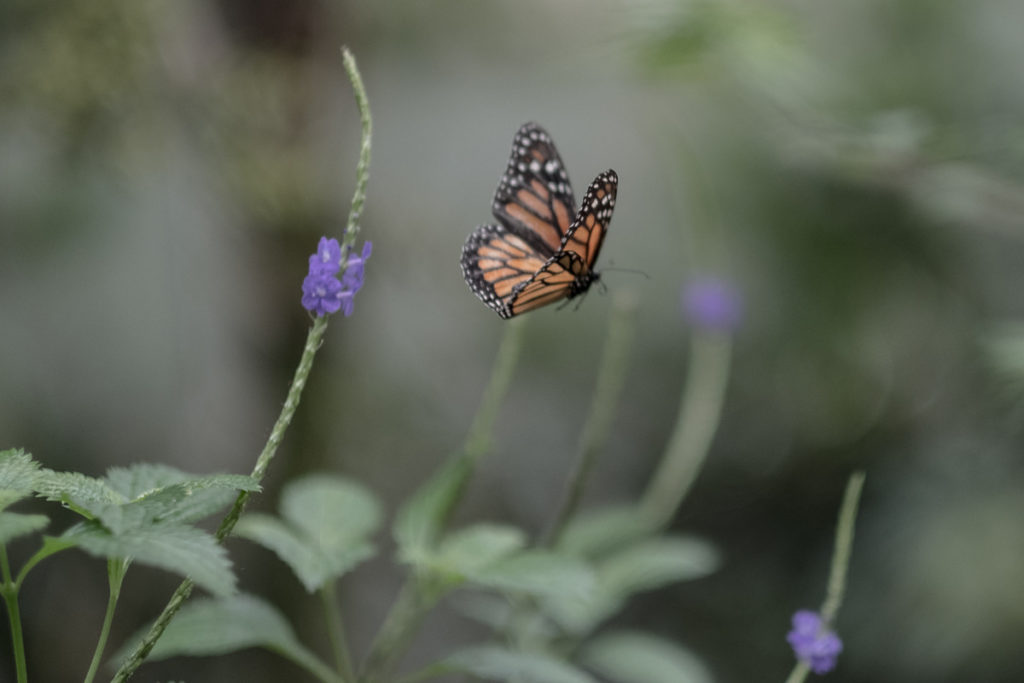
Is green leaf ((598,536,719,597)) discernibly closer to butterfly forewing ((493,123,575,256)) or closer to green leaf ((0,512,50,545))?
butterfly forewing ((493,123,575,256))

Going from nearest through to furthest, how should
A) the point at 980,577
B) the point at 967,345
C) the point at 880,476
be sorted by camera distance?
the point at 980,577
the point at 880,476
the point at 967,345

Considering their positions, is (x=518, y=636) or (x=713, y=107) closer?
(x=518, y=636)

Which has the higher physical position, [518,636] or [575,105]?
[575,105]

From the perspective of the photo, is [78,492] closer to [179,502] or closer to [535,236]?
[179,502]

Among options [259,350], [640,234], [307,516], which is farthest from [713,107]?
[307,516]

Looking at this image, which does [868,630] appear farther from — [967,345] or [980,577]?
[967,345]

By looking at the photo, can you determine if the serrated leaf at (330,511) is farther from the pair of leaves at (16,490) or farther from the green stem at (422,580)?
the pair of leaves at (16,490)
